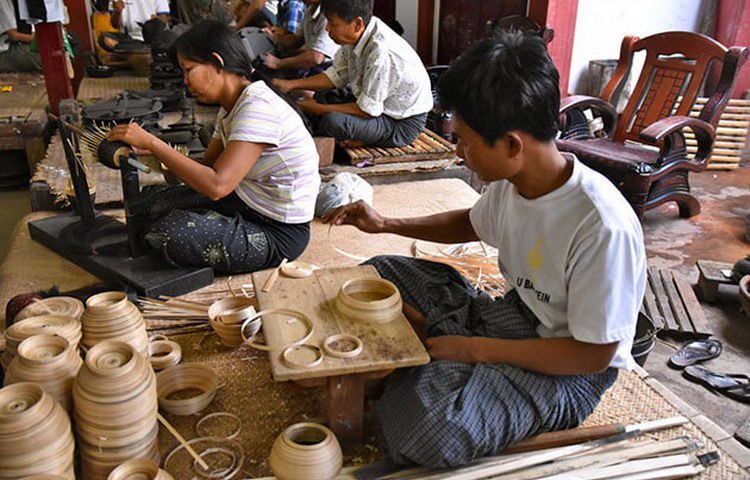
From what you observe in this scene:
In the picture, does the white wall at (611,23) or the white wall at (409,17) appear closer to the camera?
the white wall at (611,23)

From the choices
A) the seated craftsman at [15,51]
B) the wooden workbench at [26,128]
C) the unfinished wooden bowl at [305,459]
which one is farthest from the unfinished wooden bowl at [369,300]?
the seated craftsman at [15,51]

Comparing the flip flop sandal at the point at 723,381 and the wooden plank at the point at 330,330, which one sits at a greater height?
the wooden plank at the point at 330,330

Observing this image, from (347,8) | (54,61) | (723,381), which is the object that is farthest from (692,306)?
(54,61)

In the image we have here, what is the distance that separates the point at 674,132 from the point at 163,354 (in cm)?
375

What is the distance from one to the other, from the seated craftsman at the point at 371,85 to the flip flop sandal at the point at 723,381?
8.06 ft

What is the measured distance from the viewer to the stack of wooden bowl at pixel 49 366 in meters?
1.72

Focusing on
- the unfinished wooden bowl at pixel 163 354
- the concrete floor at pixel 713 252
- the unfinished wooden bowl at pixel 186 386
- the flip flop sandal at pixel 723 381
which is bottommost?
the concrete floor at pixel 713 252

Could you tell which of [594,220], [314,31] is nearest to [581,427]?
[594,220]

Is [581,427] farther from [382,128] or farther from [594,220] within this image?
[382,128]

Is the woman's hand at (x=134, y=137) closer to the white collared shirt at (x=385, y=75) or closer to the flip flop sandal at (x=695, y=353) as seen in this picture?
the white collared shirt at (x=385, y=75)

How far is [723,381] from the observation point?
10.1 ft

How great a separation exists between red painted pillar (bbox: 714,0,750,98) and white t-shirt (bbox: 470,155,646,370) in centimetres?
566

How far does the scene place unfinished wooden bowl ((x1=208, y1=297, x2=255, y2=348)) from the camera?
2.42 meters

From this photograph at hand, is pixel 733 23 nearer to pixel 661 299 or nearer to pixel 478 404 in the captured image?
pixel 661 299
